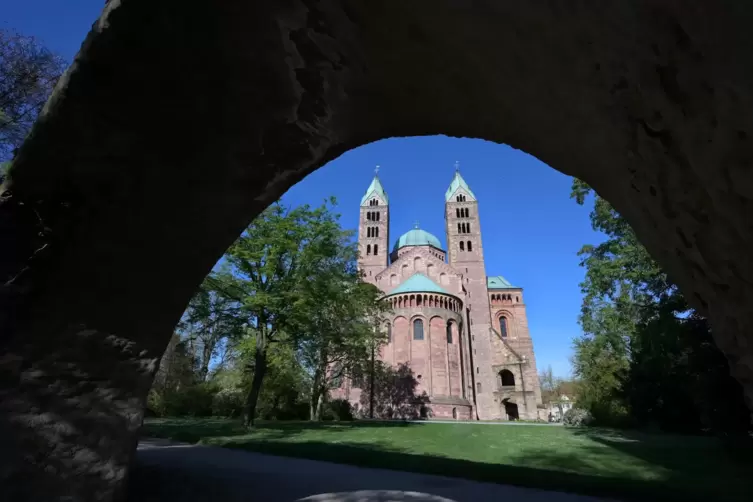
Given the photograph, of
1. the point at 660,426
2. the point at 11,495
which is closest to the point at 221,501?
the point at 11,495

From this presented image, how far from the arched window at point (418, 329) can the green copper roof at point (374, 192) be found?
24.3 m

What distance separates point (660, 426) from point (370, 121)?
20.4 metres

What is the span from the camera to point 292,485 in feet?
19.0

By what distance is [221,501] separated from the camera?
15.8 ft

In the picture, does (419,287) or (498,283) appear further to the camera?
(498,283)

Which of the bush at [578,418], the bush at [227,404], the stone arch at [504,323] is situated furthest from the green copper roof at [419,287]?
the stone arch at [504,323]

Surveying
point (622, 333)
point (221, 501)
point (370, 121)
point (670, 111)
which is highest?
point (622, 333)

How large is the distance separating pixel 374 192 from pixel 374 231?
704 centimetres

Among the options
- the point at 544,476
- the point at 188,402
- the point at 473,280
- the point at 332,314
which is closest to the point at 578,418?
the point at 332,314

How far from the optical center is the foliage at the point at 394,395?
38.2 m

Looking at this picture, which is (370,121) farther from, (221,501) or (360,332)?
(360,332)

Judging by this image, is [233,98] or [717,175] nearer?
[717,175]

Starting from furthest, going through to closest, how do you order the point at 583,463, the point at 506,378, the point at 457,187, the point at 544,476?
the point at 457,187 < the point at 506,378 < the point at 583,463 < the point at 544,476

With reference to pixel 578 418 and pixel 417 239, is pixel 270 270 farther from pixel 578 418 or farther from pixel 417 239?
pixel 417 239
